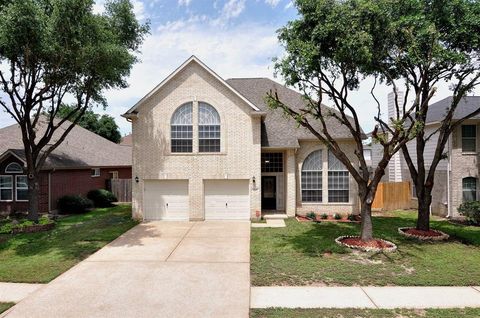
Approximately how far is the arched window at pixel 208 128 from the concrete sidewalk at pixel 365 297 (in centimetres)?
972

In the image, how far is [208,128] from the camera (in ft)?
54.4

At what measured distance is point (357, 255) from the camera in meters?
10.4

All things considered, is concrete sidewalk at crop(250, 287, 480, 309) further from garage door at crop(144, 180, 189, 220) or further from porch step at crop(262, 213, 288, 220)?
garage door at crop(144, 180, 189, 220)

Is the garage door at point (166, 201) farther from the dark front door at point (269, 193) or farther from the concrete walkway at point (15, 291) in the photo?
the concrete walkway at point (15, 291)

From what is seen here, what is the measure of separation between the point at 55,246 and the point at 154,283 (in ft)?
19.8

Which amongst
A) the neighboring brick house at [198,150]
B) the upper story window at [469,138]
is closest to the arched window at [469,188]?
the upper story window at [469,138]

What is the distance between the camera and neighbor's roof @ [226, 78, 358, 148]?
17234 mm

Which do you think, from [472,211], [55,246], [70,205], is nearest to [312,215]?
[472,211]

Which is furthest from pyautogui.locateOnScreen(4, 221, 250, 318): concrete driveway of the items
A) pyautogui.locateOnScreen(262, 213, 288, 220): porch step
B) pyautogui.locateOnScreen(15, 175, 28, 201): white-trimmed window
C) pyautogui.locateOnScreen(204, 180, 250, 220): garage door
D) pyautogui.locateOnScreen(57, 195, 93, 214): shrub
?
pyautogui.locateOnScreen(15, 175, 28, 201): white-trimmed window

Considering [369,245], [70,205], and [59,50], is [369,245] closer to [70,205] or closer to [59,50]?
[59,50]

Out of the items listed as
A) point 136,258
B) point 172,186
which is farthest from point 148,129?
point 136,258

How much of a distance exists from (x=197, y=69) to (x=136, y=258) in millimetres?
10178

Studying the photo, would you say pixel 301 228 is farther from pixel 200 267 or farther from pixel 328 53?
pixel 328 53

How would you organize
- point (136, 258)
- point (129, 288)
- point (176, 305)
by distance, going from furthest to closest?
1. point (136, 258)
2. point (129, 288)
3. point (176, 305)
